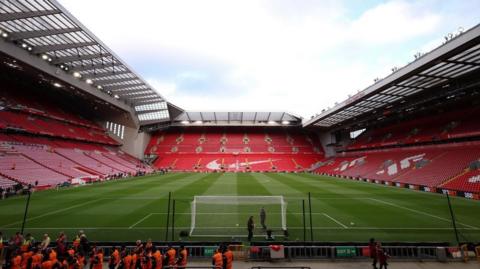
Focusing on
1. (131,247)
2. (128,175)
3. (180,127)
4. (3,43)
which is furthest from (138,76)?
(180,127)

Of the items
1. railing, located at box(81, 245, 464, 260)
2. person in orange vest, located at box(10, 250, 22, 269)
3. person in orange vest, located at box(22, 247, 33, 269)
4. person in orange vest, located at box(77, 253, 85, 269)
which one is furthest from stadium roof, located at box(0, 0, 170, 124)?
railing, located at box(81, 245, 464, 260)

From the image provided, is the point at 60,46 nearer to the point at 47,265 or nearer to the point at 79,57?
the point at 79,57

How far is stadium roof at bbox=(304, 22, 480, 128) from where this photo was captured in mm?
17672

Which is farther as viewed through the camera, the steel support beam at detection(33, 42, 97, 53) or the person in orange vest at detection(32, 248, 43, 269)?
the steel support beam at detection(33, 42, 97, 53)

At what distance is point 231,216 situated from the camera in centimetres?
1605

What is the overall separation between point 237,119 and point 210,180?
3705 cm

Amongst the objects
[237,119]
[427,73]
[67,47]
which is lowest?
[427,73]

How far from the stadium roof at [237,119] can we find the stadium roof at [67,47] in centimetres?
2426

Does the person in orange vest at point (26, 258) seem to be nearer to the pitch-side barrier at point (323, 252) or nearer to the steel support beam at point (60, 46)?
the pitch-side barrier at point (323, 252)

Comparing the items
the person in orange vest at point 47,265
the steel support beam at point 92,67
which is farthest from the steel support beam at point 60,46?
the person in orange vest at point 47,265

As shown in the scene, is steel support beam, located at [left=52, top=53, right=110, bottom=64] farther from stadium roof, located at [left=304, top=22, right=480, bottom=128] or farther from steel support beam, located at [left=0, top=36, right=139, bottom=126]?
stadium roof, located at [left=304, top=22, right=480, bottom=128]

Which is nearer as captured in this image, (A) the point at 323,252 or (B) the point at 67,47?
(A) the point at 323,252

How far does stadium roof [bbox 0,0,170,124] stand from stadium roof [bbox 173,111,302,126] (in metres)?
24.3

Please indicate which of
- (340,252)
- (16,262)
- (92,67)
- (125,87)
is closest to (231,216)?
(340,252)
